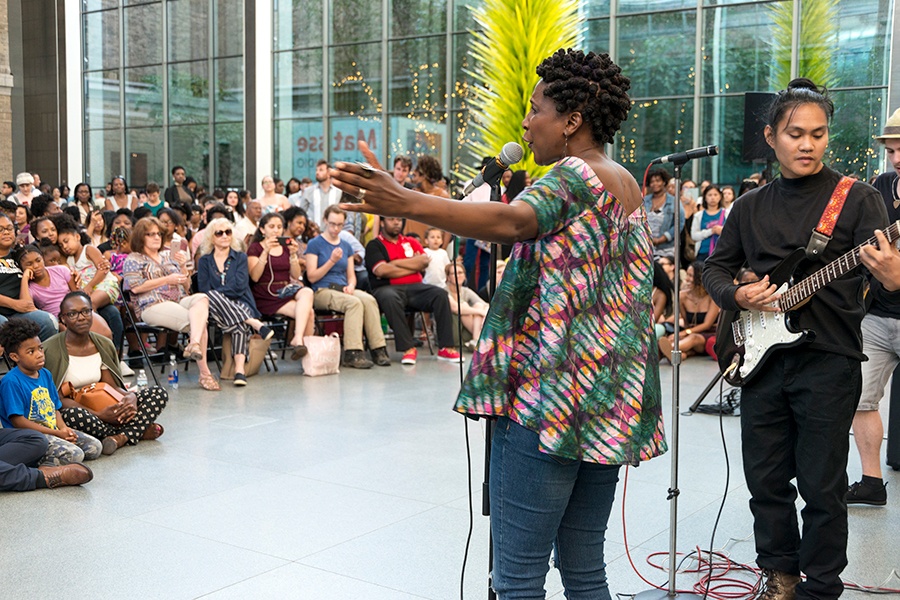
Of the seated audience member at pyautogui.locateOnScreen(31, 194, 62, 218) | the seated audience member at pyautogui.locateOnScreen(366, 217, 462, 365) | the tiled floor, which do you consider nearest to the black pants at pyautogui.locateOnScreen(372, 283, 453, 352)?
the seated audience member at pyautogui.locateOnScreen(366, 217, 462, 365)

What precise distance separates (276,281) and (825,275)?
648cm

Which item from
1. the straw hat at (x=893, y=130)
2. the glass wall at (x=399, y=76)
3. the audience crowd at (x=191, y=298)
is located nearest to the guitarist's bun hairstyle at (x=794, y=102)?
the straw hat at (x=893, y=130)

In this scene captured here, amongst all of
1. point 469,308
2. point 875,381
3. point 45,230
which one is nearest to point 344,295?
point 469,308

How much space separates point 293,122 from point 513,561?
18892 mm

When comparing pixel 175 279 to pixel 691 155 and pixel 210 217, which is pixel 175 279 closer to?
pixel 210 217

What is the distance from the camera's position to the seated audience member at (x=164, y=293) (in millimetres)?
8016

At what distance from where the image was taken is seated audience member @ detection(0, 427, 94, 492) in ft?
15.8

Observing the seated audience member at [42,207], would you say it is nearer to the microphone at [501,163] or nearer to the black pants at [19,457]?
the black pants at [19,457]

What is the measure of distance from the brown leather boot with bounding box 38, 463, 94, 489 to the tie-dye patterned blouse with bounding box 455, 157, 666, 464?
3371mm

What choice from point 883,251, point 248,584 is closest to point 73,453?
point 248,584

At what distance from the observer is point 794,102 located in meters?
3.15

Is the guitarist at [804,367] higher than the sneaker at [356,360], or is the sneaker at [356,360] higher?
the guitarist at [804,367]

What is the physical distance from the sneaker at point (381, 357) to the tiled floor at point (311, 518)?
2.42m

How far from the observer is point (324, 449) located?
5812 millimetres
